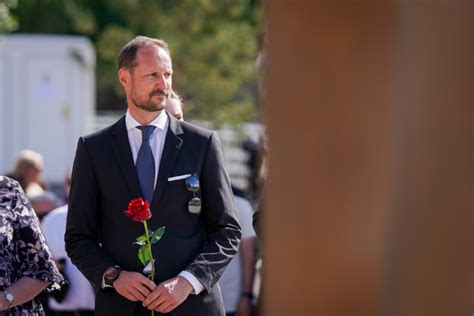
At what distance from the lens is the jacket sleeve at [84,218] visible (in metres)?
4.19

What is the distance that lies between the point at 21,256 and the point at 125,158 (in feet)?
2.17

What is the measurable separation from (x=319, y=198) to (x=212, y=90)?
2261cm

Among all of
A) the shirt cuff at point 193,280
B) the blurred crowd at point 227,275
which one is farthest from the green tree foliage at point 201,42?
the shirt cuff at point 193,280

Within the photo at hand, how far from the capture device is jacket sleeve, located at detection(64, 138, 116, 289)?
4188mm

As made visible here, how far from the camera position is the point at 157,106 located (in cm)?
429

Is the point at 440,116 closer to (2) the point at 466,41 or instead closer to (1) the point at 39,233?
(2) the point at 466,41

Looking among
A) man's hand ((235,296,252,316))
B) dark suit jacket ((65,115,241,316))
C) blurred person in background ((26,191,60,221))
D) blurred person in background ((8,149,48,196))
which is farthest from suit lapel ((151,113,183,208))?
blurred person in background ((8,149,48,196))

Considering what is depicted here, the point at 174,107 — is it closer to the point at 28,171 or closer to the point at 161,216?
the point at 161,216

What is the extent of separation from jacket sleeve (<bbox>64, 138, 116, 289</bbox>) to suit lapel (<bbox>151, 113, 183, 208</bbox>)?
29cm

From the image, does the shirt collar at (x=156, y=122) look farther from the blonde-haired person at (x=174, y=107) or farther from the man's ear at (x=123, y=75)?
the blonde-haired person at (x=174, y=107)

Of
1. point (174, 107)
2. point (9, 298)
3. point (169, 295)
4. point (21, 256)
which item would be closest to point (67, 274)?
point (174, 107)

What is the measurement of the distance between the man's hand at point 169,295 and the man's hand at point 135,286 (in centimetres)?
3

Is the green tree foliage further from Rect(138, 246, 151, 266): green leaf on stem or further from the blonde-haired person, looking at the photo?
Rect(138, 246, 151, 266): green leaf on stem

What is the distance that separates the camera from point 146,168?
4258mm
